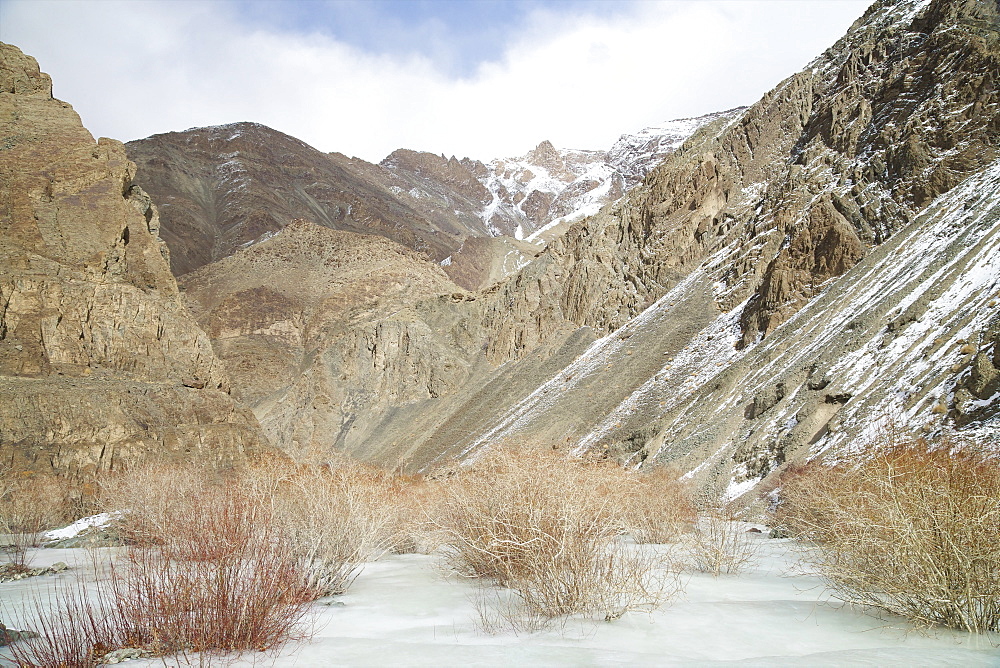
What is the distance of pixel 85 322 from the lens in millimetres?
27375

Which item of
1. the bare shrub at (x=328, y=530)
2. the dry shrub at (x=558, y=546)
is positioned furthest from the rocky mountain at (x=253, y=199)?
the dry shrub at (x=558, y=546)

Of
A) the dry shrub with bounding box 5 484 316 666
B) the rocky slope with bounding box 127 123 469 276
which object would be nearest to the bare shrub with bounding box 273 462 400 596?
the dry shrub with bounding box 5 484 316 666

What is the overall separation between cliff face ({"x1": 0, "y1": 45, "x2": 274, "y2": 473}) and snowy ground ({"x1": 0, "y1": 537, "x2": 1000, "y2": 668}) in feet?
59.7

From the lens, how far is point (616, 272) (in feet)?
151

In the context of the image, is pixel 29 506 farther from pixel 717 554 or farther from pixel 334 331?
pixel 334 331

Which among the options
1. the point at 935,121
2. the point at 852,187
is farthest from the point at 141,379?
the point at 935,121

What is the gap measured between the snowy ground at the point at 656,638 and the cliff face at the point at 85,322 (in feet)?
59.7

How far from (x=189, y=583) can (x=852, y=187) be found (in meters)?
32.3

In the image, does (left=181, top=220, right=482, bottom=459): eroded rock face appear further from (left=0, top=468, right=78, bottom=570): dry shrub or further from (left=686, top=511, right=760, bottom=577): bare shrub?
(left=686, top=511, right=760, bottom=577): bare shrub

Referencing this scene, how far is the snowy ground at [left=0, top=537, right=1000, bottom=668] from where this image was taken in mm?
4738

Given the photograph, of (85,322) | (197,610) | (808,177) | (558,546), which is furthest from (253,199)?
(197,610)

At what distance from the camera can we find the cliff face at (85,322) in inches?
910

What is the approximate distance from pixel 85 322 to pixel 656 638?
29.3 meters

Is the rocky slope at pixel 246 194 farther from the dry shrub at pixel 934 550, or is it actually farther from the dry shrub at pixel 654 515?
the dry shrub at pixel 934 550
